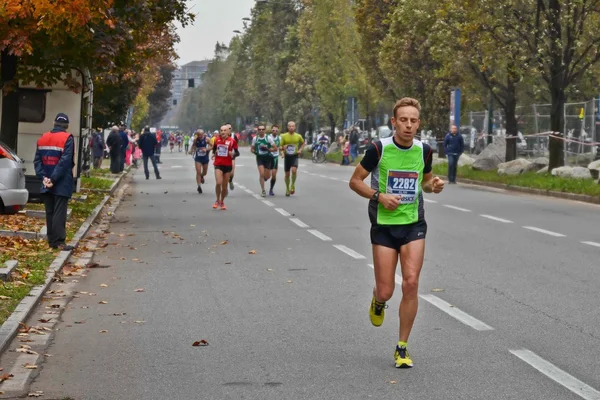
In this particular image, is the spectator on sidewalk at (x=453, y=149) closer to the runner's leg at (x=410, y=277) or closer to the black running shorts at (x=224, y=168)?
the black running shorts at (x=224, y=168)

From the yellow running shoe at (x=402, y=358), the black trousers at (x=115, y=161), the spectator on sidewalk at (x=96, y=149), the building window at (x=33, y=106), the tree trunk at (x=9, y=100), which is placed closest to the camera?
the yellow running shoe at (x=402, y=358)

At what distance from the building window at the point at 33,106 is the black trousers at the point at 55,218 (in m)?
10.5

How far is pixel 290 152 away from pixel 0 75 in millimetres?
8612

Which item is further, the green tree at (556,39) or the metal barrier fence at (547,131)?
the metal barrier fence at (547,131)

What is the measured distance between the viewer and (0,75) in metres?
21.6

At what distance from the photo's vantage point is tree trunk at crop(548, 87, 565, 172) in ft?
113

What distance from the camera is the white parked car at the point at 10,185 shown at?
698 inches

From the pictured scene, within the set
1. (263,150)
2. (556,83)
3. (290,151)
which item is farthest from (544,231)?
(556,83)

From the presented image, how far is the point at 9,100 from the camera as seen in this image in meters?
22.5

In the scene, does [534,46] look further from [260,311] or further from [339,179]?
[260,311]

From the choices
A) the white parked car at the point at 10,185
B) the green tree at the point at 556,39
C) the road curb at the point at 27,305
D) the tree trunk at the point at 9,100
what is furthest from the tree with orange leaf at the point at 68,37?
the green tree at the point at 556,39

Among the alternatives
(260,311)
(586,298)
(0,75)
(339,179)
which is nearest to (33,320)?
(260,311)

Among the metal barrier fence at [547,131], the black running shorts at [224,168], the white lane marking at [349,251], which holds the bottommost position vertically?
the white lane marking at [349,251]

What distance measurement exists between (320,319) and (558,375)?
274 cm
